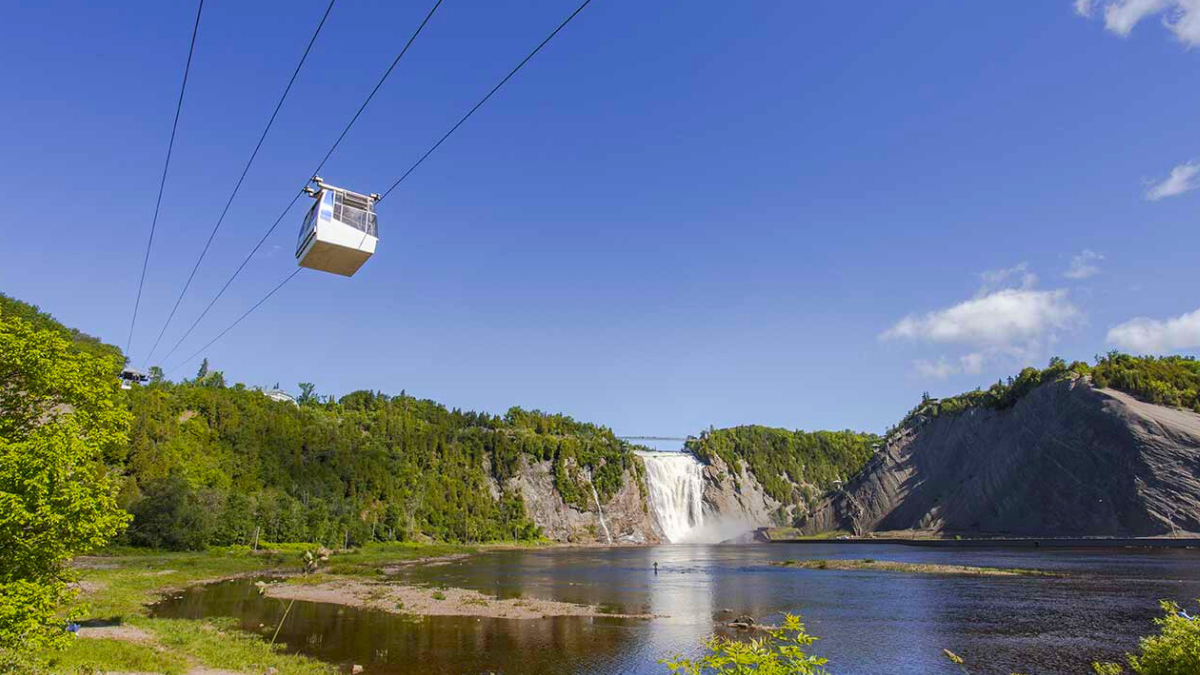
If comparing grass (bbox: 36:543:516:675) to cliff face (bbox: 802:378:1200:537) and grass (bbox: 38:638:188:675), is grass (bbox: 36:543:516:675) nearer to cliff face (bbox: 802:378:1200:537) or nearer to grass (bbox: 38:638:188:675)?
grass (bbox: 38:638:188:675)

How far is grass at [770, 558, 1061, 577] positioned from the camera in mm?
56125

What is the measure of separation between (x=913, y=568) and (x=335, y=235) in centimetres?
6864

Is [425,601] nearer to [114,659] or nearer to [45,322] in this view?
[114,659]

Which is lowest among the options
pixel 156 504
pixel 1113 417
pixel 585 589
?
pixel 585 589

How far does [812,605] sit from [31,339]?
144ft

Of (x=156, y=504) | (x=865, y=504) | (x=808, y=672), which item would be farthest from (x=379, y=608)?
(x=865, y=504)

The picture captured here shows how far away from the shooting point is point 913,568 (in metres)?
64.9

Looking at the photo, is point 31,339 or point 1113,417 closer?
point 31,339

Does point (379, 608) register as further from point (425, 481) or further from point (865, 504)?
point (865, 504)

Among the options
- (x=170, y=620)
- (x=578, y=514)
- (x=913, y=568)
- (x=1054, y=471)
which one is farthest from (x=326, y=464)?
(x=1054, y=471)

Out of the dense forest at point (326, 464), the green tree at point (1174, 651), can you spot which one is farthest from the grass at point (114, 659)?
the dense forest at point (326, 464)

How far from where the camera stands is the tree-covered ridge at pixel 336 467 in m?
88.8

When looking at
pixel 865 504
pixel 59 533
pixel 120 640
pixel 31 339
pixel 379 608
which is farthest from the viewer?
pixel 865 504

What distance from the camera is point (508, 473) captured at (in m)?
165
